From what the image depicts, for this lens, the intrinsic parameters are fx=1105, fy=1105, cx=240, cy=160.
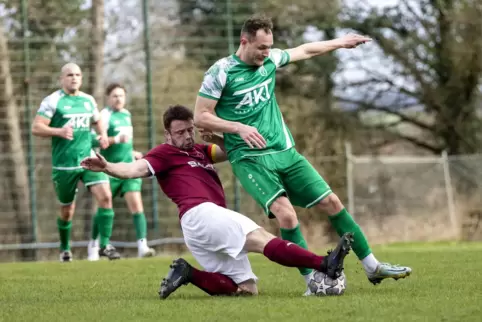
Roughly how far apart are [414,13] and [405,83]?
5.60 ft

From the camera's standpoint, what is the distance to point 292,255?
24.4 ft

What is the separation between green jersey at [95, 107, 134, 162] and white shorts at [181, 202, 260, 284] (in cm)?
710

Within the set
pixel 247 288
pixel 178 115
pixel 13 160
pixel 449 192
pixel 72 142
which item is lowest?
pixel 449 192

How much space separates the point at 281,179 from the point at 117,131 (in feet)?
23.7

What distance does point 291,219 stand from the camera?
8.05 metres

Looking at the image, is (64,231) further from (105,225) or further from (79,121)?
(79,121)

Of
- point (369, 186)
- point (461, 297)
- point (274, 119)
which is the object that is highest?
point (274, 119)

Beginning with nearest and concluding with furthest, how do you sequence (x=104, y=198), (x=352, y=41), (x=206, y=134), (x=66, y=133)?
(x=206, y=134), (x=352, y=41), (x=66, y=133), (x=104, y=198)

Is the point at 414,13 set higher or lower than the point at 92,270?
higher

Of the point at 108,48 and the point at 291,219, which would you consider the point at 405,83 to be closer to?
the point at 108,48

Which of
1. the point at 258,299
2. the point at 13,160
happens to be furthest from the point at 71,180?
the point at 258,299

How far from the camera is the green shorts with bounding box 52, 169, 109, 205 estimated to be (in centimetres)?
1391

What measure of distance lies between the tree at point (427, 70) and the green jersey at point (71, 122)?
13517 millimetres

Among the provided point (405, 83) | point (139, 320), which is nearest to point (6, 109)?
point (405, 83)
